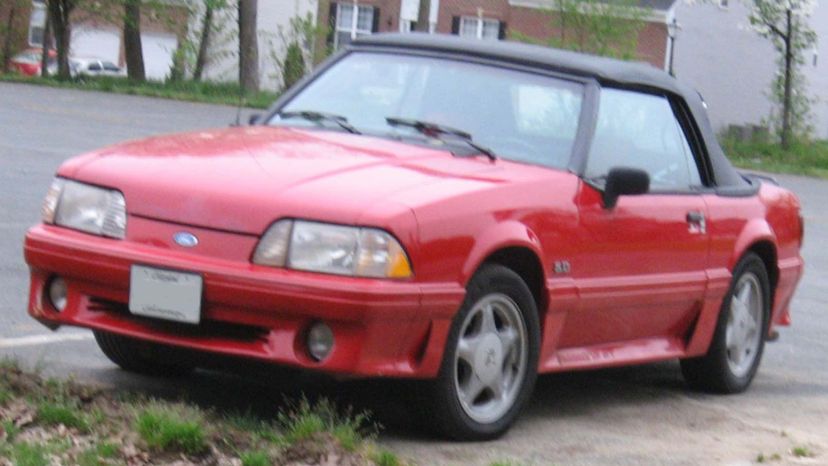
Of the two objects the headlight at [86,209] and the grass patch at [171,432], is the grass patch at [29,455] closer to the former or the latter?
the grass patch at [171,432]

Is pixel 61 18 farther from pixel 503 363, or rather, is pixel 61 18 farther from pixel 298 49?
pixel 503 363

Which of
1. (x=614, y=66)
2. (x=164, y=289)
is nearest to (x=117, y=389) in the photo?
Result: (x=164, y=289)

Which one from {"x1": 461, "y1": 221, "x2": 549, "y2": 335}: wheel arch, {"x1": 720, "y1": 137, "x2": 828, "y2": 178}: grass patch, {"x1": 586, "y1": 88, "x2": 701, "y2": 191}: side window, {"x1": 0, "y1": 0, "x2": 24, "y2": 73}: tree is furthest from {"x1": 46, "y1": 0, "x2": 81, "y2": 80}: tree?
{"x1": 461, "y1": 221, "x2": 549, "y2": 335}: wheel arch

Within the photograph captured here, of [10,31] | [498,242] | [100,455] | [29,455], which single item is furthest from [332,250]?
[10,31]

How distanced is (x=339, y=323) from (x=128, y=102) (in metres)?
27.4

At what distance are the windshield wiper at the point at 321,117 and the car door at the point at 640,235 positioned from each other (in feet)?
3.26

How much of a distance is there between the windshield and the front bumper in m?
1.26

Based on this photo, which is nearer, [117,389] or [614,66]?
[117,389]

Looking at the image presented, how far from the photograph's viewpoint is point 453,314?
638 centimetres

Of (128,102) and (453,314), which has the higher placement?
(453,314)

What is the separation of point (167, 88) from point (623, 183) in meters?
33.8

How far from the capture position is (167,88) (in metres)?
40.4

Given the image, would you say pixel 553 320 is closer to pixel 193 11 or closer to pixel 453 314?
pixel 453 314

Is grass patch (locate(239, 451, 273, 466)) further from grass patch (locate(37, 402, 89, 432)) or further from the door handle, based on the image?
the door handle
